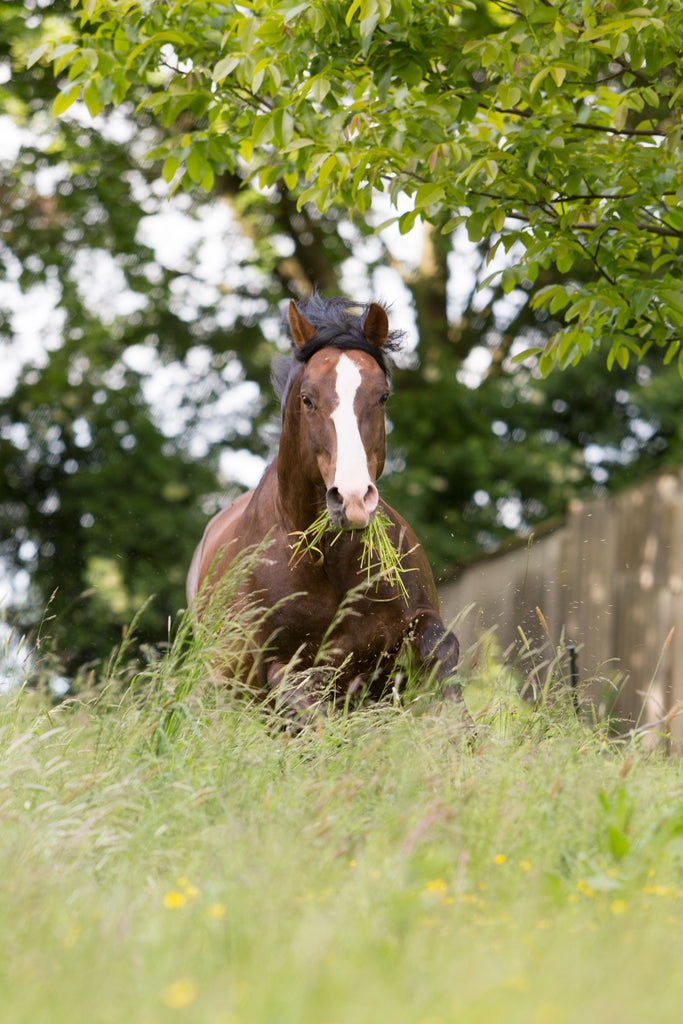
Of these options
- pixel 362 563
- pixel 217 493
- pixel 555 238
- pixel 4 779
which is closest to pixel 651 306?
pixel 555 238

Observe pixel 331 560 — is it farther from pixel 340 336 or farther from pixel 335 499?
pixel 340 336

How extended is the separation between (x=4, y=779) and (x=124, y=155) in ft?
40.5

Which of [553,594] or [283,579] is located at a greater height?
[283,579]

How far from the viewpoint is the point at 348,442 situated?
4.25 meters

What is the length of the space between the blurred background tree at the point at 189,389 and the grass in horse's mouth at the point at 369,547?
8.94 meters

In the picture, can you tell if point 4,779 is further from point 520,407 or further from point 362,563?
point 520,407

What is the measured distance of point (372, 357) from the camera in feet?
15.8

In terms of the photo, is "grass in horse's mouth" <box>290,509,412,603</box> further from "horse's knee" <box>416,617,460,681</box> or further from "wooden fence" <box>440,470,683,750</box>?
"wooden fence" <box>440,470,683,750</box>

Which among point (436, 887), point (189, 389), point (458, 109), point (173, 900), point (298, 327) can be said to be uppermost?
point (458, 109)

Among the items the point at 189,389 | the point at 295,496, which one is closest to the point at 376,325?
the point at 295,496

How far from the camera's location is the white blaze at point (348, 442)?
4.08m

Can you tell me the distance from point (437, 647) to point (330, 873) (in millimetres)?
2255

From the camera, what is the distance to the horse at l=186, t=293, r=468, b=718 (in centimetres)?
454

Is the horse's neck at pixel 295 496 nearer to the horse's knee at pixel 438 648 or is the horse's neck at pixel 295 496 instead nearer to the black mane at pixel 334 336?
the black mane at pixel 334 336
